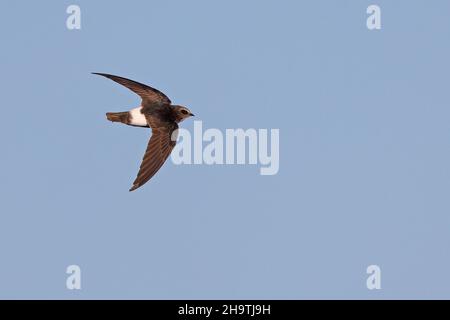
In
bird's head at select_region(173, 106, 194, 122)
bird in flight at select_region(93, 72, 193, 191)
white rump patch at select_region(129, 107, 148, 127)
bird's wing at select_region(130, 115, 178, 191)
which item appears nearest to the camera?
bird's wing at select_region(130, 115, 178, 191)

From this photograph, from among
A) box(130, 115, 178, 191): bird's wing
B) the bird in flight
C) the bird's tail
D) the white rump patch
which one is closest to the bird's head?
the bird in flight

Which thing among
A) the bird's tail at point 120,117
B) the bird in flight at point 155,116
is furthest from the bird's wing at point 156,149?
the bird's tail at point 120,117

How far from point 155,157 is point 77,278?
8.59 feet

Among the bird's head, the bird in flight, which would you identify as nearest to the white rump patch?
the bird in flight

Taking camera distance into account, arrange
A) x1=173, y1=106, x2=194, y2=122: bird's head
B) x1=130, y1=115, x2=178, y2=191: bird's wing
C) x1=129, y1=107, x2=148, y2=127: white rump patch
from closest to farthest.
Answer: x1=130, y1=115, x2=178, y2=191: bird's wing, x1=129, y1=107, x2=148, y2=127: white rump patch, x1=173, y1=106, x2=194, y2=122: bird's head

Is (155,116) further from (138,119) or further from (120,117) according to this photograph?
(120,117)

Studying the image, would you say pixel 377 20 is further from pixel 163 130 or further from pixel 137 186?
pixel 137 186

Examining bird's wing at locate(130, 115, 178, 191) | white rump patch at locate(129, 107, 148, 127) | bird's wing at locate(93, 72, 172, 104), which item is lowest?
bird's wing at locate(130, 115, 178, 191)

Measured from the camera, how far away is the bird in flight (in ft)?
65.1

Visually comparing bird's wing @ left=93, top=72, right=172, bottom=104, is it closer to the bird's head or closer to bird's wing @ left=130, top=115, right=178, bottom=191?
the bird's head

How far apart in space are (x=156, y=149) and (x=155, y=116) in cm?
80

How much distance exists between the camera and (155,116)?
20.2 metres

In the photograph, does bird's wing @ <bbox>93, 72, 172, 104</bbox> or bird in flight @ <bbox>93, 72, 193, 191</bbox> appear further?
bird's wing @ <bbox>93, 72, 172, 104</bbox>

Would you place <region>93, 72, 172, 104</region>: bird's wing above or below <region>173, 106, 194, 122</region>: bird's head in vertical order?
above
